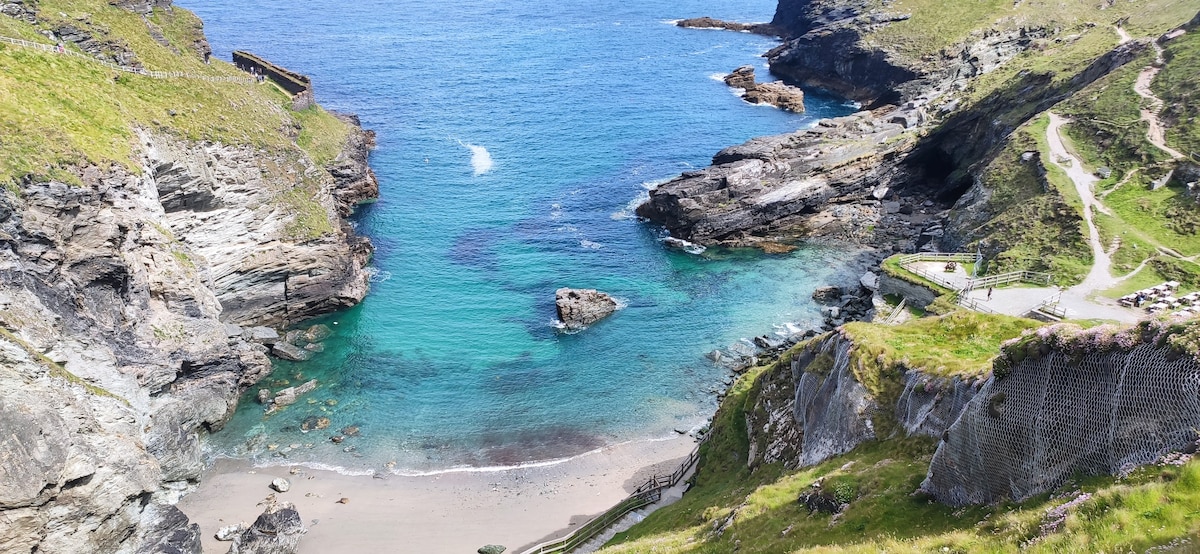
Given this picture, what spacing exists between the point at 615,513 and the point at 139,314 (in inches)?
1378

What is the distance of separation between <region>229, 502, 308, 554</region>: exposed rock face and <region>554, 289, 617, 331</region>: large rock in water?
98.0ft

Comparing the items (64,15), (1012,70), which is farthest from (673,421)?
(1012,70)

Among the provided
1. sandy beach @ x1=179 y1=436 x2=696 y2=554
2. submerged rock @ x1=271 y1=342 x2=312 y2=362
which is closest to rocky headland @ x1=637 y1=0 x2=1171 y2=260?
sandy beach @ x1=179 y1=436 x2=696 y2=554

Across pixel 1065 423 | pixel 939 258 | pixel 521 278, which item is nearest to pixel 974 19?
pixel 939 258

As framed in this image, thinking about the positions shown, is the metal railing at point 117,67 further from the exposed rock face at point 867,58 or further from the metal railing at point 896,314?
the exposed rock face at point 867,58

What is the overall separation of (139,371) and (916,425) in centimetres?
4675

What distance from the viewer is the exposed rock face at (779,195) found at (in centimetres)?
8575

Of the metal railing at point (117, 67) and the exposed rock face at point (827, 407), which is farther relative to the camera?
the metal railing at point (117, 67)

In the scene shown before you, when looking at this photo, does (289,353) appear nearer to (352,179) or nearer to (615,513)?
(615,513)

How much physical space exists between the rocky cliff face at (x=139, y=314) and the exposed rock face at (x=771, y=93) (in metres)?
90.8

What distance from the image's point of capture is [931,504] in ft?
70.4

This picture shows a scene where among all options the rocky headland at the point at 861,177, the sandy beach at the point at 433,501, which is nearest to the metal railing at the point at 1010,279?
the rocky headland at the point at 861,177

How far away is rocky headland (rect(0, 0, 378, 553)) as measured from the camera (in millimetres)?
36188

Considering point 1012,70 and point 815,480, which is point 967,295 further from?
point 1012,70
